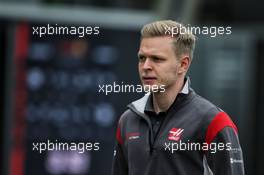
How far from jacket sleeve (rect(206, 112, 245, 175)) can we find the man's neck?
0.23 m

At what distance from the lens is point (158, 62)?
3.98m

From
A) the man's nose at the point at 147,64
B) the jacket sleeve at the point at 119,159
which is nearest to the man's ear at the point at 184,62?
the man's nose at the point at 147,64

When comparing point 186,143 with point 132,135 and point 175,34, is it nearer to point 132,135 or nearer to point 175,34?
point 132,135

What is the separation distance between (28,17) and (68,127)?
103 cm

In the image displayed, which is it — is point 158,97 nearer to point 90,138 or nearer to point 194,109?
point 194,109

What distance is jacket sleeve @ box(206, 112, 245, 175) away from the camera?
3.82 meters

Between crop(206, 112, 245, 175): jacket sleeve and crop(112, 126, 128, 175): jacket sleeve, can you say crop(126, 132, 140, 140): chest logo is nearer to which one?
crop(112, 126, 128, 175): jacket sleeve

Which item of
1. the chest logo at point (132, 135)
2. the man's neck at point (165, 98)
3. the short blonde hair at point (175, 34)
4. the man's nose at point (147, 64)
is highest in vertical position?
the short blonde hair at point (175, 34)

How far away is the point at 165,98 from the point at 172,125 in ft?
0.44

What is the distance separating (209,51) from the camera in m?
10.3

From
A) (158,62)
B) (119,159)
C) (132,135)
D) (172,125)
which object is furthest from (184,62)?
(119,159)

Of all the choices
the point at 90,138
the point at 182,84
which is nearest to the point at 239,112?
the point at 90,138

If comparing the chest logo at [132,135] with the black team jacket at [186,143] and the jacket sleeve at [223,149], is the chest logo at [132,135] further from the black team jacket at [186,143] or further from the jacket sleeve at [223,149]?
the jacket sleeve at [223,149]

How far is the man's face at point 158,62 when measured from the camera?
3.96 meters
